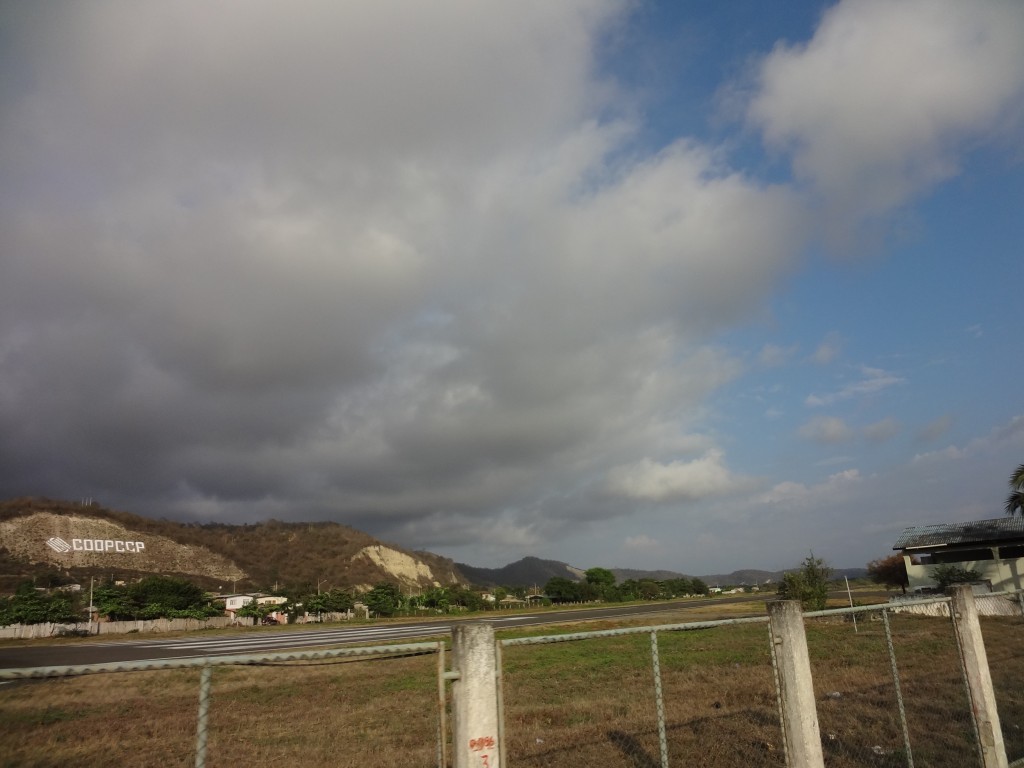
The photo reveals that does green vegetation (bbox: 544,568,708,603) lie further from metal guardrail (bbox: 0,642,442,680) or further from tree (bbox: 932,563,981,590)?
metal guardrail (bbox: 0,642,442,680)

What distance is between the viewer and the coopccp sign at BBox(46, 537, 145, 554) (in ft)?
367

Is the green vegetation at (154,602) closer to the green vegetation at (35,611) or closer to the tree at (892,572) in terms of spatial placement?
the green vegetation at (35,611)

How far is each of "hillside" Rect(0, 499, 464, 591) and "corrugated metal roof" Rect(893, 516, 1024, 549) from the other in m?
98.0

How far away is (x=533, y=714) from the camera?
12008 mm

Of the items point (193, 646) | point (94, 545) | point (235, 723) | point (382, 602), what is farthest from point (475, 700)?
point (94, 545)

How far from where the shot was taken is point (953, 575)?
119ft

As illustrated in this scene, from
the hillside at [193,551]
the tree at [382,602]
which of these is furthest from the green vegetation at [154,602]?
the hillside at [193,551]

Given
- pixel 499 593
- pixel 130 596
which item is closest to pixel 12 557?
pixel 130 596

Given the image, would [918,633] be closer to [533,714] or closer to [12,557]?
[533,714]

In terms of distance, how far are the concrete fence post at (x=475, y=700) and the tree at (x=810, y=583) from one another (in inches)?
1235

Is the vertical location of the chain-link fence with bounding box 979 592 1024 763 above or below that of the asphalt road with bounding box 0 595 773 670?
above

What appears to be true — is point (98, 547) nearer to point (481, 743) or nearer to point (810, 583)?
point (810, 583)

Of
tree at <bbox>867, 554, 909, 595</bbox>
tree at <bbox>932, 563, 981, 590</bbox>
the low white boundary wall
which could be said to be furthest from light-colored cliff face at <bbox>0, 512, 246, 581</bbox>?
tree at <bbox>932, 563, 981, 590</bbox>

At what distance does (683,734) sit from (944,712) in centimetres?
453
